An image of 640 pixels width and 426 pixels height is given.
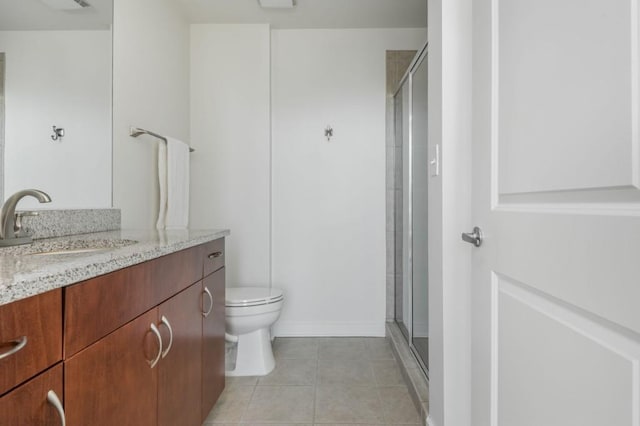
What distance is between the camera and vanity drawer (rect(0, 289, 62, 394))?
49 cm

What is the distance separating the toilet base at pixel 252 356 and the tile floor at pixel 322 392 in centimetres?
4

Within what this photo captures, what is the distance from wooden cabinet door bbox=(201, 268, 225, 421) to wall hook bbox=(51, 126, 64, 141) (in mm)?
805

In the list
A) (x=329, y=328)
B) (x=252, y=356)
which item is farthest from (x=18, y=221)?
(x=329, y=328)

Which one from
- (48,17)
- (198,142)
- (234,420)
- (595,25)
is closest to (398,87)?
(198,142)

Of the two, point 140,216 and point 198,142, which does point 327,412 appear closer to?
point 140,216

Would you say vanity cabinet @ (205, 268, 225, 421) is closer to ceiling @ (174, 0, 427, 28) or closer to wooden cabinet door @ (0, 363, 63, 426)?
wooden cabinet door @ (0, 363, 63, 426)

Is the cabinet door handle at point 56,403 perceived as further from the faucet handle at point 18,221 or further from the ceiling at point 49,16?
the ceiling at point 49,16

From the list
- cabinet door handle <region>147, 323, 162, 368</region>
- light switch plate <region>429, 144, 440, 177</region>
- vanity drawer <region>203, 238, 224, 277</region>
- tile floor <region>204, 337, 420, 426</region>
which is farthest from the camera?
tile floor <region>204, 337, 420, 426</region>

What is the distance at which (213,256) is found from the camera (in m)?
1.42

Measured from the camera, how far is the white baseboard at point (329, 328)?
246cm

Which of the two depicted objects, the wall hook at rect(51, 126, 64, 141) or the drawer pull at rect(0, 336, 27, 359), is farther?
the wall hook at rect(51, 126, 64, 141)

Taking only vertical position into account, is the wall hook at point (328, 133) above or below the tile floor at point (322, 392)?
above

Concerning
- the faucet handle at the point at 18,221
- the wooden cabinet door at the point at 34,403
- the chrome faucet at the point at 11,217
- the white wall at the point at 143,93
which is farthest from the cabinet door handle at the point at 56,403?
the white wall at the point at 143,93

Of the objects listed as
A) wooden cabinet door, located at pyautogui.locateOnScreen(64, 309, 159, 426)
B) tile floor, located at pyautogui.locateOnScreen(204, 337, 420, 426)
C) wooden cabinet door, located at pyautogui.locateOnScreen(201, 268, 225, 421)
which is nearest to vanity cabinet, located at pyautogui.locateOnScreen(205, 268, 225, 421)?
wooden cabinet door, located at pyautogui.locateOnScreen(201, 268, 225, 421)
